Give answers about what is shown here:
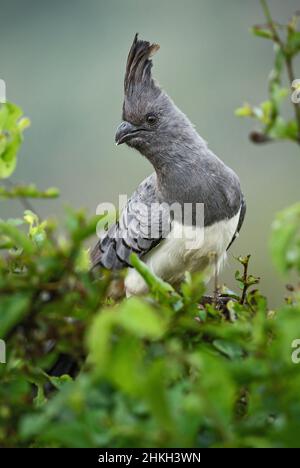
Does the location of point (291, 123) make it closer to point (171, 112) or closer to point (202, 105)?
point (171, 112)

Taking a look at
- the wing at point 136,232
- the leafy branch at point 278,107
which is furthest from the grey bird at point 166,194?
the leafy branch at point 278,107

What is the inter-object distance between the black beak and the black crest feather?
0.55 ft

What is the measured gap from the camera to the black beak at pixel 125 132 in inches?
160

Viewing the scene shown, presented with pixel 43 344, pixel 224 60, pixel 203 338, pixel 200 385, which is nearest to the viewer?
pixel 200 385

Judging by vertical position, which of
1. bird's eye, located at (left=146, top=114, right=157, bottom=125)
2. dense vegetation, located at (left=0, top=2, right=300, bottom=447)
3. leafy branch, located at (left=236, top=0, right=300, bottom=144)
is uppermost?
bird's eye, located at (left=146, top=114, right=157, bottom=125)

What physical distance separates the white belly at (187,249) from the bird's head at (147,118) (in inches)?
18.4

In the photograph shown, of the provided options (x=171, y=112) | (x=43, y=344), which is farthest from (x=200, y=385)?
(x=171, y=112)

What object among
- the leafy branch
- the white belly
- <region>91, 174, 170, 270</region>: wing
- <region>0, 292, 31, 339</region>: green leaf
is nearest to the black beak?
<region>91, 174, 170, 270</region>: wing

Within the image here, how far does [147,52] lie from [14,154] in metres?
2.69

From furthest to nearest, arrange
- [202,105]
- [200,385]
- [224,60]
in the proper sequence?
[224,60] → [202,105] → [200,385]

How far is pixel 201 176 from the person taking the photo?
3.95 meters

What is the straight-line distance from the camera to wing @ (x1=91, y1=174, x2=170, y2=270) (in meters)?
3.98

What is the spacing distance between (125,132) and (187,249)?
650mm

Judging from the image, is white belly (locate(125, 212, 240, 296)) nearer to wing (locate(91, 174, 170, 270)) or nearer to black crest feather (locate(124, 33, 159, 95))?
wing (locate(91, 174, 170, 270))
